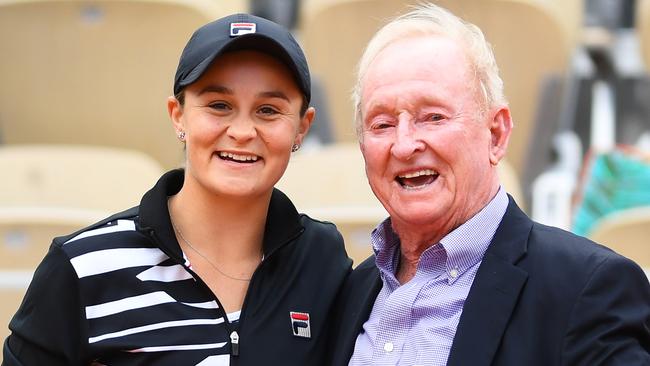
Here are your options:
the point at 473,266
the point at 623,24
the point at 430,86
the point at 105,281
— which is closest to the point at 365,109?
the point at 430,86

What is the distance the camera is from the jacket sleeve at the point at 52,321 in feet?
6.81

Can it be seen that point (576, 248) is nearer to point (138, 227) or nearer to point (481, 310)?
point (481, 310)

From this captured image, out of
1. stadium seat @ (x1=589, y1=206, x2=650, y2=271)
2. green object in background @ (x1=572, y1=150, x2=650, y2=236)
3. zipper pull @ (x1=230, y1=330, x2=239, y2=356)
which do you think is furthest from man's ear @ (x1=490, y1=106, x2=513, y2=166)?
green object in background @ (x1=572, y1=150, x2=650, y2=236)

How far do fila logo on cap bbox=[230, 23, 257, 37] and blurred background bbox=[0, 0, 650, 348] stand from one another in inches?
43.4

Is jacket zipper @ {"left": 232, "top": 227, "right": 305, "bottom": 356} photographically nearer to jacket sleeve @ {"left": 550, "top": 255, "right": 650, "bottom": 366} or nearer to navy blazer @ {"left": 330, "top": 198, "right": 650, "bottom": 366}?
navy blazer @ {"left": 330, "top": 198, "right": 650, "bottom": 366}

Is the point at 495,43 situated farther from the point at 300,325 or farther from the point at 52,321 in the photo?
the point at 52,321

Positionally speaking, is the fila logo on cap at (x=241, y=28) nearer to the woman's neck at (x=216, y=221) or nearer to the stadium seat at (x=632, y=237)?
the woman's neck at (x=216, y=221)

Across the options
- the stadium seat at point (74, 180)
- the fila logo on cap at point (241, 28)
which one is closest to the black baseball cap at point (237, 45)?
the fila logo on cap at point (241, 28)

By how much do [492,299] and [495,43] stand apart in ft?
7.47

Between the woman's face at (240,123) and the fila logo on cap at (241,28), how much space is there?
0.13 feet

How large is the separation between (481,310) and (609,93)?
305 centimetres

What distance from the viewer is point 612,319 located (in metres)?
1.86

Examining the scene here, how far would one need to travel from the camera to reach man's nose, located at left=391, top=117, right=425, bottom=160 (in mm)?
2088

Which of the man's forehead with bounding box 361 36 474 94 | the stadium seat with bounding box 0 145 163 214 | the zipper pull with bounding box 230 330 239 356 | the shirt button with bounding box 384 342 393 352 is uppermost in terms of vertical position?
the man's forehead with bounding box 361 36 474 94
